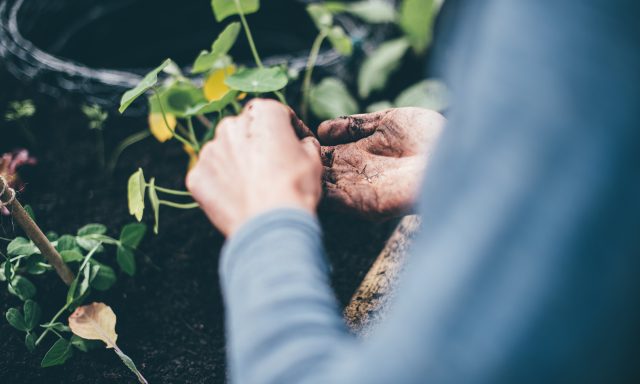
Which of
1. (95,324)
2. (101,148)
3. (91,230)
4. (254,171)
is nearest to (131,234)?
(91,230)

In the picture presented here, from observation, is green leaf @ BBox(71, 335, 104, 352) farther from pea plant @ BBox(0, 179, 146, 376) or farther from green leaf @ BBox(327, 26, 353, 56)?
green leaf @ BBox(327, 26, 353, 56)

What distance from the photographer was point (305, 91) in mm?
1234

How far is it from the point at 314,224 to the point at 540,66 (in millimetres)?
247

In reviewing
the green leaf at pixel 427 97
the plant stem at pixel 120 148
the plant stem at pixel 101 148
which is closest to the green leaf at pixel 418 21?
the green leaf at pixel 427 97

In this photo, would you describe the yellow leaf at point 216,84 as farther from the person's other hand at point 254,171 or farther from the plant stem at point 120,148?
the person's other hand at point 254,171

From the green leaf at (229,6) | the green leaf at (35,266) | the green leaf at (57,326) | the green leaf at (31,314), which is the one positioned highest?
the green leaf at (229,6)

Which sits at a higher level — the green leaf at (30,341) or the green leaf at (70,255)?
the green leaf at (70,255)

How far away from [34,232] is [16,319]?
0.18 meters

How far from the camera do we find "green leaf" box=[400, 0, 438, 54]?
1354 mm

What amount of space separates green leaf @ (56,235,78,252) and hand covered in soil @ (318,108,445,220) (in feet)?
1.69

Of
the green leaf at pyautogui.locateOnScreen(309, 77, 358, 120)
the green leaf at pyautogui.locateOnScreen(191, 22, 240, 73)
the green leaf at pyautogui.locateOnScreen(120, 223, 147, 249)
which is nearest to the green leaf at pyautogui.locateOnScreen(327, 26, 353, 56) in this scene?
the green leaf at pyautogui.locateOnScreen(309, 77, 358, 120)

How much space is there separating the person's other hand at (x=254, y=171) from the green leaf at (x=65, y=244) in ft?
1.44

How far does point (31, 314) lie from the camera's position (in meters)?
0.85

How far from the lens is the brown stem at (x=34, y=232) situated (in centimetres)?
72
